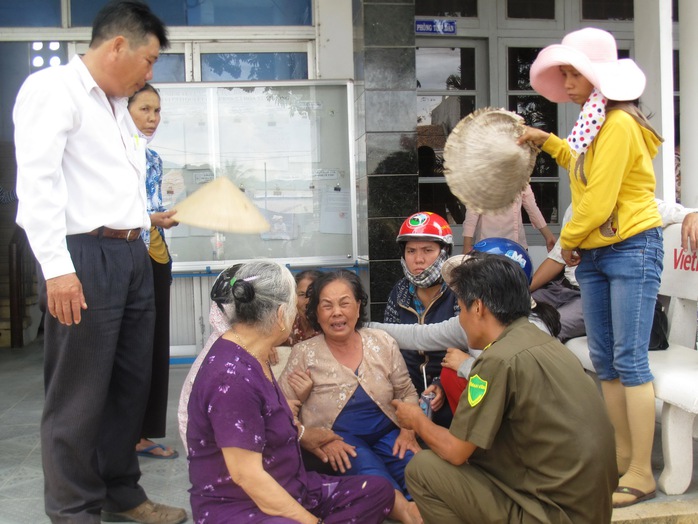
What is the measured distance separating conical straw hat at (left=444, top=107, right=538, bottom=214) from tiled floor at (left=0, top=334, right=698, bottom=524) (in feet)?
4.83

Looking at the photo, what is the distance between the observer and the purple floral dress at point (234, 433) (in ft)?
7.02

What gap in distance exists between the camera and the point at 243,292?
88.9 inches

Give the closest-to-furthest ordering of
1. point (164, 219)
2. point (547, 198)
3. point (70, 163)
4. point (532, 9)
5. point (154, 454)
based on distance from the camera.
→ point (70, 163)
point (164, 219)
point (154, 454)
point (532, 9)
point (547, 198)

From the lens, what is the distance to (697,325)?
3.66m

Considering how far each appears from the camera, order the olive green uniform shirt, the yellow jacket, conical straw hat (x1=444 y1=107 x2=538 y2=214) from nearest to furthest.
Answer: the olive green uniform shirt, the yellow jacket, conical straw hat (x1=444 y1=107 x2=538 y2=214)

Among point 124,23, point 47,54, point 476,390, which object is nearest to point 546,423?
point 476,390

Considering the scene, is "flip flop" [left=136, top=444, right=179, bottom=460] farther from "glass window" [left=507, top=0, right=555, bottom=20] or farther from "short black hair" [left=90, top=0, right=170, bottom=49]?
"glass window" [left=507, top=0, right=555, bottom=20]

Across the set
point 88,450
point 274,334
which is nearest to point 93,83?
point 274,334

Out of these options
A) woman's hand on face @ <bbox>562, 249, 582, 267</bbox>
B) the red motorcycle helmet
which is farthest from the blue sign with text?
woman's hand on face @ <bbox>562, 249, 582, 267</bbox>

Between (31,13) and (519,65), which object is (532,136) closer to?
(519,65)

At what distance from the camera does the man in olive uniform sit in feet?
6.95

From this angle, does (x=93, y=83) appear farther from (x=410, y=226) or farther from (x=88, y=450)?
(x=410, y=226)

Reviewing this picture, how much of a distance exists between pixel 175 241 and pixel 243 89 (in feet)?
4.72

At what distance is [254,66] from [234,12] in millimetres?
496
